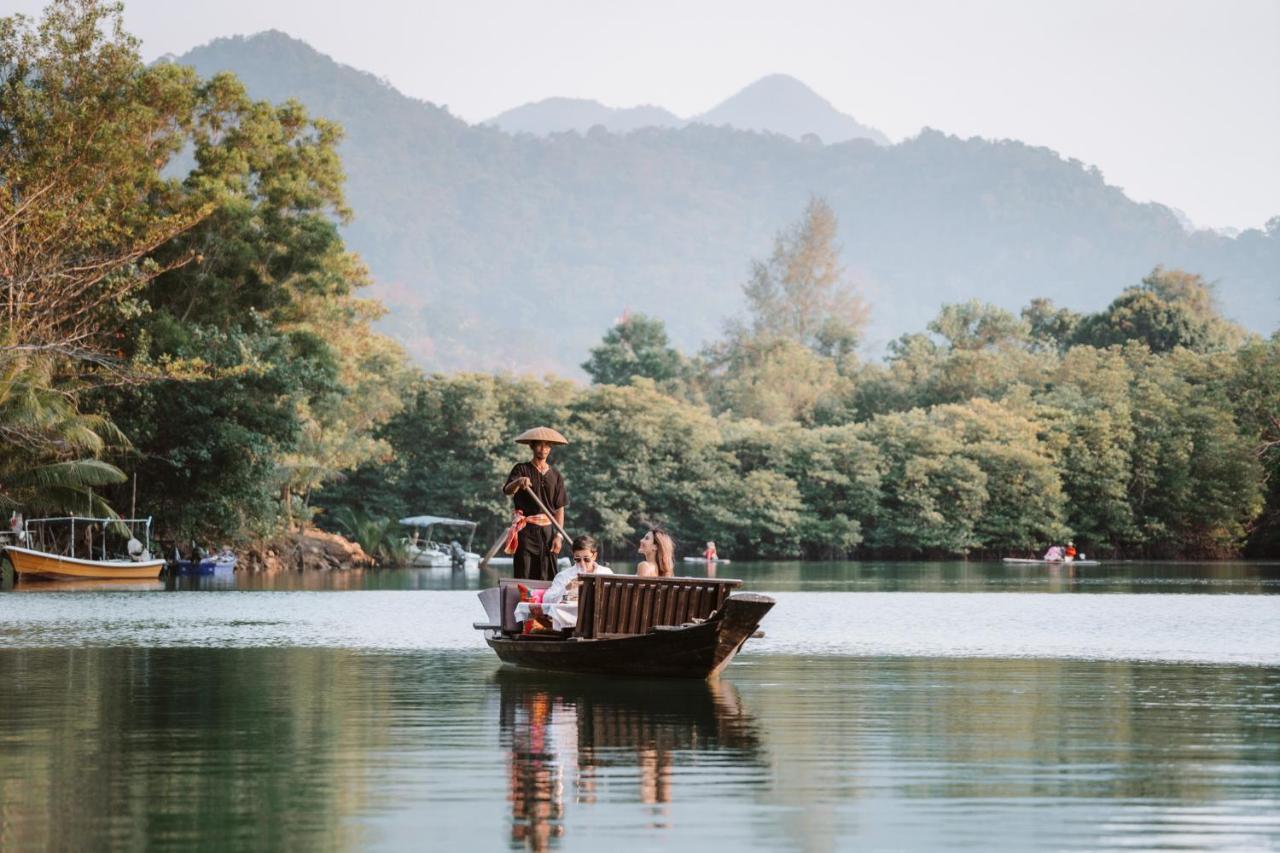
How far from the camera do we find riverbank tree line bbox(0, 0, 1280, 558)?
34219 mm

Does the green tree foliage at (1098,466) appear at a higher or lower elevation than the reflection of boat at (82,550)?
higher

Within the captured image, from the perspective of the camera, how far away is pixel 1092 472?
67.6 metres

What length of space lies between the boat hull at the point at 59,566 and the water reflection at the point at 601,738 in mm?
27197

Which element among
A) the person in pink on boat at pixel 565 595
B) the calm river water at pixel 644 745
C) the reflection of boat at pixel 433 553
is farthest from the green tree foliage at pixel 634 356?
the person in pink on boat at pixel 565 595

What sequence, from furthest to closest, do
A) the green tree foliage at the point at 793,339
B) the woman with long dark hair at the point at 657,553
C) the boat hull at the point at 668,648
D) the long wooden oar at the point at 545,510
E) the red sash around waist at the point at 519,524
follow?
1. the green tree foliage at the point at 793,339
2. the red sash around waist at the point at 519,524
3. the long wooden oar at the point at 545,510
4. the woman with long dark hair at the point at 657,553
5. the boat hull at the point at 668,648

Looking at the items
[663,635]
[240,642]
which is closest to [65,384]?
[240,642]

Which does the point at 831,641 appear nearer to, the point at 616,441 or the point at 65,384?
the point at 65,384

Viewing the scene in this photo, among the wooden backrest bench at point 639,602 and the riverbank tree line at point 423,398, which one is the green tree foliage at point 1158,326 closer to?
the riverbank tree line at point 423,398

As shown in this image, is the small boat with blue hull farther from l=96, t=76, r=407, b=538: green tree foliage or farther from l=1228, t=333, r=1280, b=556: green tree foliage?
l=1228, t=333, r=1280, b=556: green tree foliage

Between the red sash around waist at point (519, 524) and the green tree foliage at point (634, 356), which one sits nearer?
the red sash around waist at point (519, 524)

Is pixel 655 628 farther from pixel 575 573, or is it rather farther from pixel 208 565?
pixel 208 565

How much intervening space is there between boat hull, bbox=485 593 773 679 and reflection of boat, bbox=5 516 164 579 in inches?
1057

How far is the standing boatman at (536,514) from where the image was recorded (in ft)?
50.3

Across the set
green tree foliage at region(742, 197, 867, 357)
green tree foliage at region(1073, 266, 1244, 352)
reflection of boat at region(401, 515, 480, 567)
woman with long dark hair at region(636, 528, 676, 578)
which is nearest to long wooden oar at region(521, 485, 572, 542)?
woman with long dark hair at region(636, 528, 676, 578)
